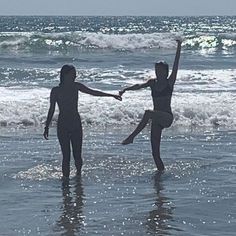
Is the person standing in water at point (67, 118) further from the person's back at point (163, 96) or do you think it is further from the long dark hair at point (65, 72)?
the person's back at point (163, 96)

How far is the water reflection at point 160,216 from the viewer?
7.68 metres

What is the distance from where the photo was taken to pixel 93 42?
Answer: 162 ft

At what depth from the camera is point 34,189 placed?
31.0ft

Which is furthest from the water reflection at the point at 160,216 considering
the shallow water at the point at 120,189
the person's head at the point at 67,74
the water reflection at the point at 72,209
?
the person's head at the point at 67,74

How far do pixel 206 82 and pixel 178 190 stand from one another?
1555 cm

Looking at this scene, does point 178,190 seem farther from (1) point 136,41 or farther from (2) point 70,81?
(1) point 136,41

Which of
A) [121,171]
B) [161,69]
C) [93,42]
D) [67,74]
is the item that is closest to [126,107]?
[121,171]

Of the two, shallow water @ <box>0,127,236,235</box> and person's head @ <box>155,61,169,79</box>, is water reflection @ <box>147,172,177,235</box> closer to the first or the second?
shallow water @ <box>0,127,236,235</box>

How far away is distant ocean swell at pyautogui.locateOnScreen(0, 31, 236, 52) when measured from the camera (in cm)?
4578

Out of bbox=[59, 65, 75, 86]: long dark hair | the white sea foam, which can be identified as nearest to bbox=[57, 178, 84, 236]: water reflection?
bbox=[59, 65, 75, 86]: long dark hair

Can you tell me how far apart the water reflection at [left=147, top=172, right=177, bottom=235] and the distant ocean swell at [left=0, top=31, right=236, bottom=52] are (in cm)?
3548

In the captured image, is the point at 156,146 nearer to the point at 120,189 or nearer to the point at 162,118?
the point at 162,118

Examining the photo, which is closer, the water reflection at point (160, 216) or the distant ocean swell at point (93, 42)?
the water reflection at point (160, 216)

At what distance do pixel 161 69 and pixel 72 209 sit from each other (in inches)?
102
